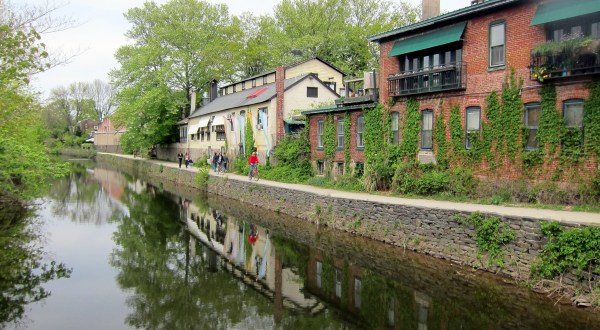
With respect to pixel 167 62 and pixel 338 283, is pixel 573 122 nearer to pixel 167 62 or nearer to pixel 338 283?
pixel 338 283

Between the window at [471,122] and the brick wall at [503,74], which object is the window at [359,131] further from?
the window at [471,122]

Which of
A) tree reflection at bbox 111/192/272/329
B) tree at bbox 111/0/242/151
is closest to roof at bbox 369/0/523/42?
tree reflection at bbox 111/192/272/329

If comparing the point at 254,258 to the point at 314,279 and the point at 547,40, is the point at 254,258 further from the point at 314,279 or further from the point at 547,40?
the point at 547,40

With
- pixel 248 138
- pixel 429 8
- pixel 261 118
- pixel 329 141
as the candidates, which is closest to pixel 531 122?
pixel 429 8

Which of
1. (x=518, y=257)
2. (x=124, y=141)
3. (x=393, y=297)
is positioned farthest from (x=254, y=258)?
(x=124, y=141)

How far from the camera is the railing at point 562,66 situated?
14.1m

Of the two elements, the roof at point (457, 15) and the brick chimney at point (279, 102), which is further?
the brick chimney at point (279, 102)

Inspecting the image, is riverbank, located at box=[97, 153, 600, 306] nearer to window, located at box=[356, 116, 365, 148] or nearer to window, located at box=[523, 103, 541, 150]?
window, located at box=[523, 103, 541, 150]

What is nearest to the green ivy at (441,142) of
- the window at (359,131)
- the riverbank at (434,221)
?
the riverbank at (434,221)

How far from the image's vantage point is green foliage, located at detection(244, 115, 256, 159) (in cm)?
3397

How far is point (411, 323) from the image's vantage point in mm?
10055

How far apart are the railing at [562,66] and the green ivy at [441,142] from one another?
3987 mm

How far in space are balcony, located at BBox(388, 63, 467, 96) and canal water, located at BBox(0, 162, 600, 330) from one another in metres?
6.86

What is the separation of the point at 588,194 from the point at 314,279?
8632 mm
